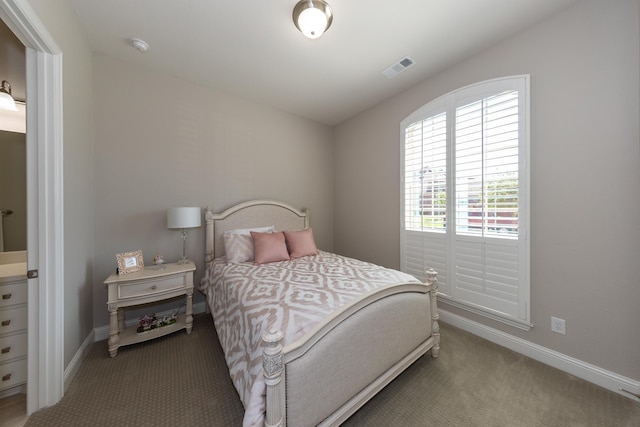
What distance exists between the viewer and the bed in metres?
1.07

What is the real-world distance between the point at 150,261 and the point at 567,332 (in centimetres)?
388

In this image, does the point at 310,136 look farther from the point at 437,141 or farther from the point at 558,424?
the point at 558,424

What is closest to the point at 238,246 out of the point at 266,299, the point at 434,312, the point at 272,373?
the point at 266,299

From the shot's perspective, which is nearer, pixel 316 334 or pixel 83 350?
pixel 316 334

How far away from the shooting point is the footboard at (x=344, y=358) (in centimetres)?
102

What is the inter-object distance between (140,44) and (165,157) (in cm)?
104

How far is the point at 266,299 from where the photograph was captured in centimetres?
154

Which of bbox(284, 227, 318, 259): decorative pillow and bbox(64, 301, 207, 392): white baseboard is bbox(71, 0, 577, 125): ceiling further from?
bbox(64, 301, 207, 392): white baseboard

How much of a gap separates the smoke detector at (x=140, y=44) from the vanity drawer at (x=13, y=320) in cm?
227

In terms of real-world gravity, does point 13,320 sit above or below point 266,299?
below

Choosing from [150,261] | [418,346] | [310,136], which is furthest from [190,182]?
[418,346]

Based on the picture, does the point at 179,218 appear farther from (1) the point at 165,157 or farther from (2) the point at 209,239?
(1) the point at 165,157

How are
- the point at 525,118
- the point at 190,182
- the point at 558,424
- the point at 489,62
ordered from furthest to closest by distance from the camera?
the point at 190,182 < the point at 489,62 < the point at 525,118 < the point at 558,424

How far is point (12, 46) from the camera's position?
183 cm
